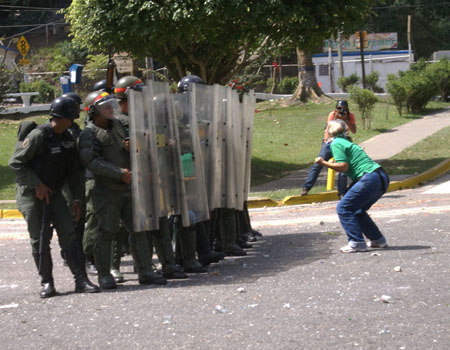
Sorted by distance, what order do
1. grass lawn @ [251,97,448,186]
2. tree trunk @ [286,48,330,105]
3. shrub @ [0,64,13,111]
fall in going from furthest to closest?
tree trunk @ [286,48,330,105] → shrub @ [0,64,13,111] → grass lawn @ [251,97,448,186]

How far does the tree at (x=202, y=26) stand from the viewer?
635 inches

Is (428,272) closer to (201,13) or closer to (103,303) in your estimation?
(103,303)

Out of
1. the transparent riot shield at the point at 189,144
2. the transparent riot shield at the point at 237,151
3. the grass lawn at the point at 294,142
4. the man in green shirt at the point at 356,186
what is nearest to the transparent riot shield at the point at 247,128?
the transparent riot shield at the point at 237,151

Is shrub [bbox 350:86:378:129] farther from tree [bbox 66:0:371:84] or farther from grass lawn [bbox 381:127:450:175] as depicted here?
tree [bbox 66:0:371:84]

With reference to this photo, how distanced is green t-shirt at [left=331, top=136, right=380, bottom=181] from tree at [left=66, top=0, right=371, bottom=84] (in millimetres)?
7549

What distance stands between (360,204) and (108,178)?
2.76 metres

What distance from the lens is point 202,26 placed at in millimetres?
16641

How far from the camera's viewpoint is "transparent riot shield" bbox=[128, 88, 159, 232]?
764 cm

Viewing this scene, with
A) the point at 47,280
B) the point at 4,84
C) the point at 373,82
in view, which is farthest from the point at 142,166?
the point at 373,82

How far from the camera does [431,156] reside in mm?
19844

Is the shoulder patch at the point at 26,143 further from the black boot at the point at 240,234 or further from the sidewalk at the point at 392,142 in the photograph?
the sidewalk at the point at 392,142

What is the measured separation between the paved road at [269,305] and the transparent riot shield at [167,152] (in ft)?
2.51

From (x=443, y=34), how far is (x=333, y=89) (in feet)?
82.0

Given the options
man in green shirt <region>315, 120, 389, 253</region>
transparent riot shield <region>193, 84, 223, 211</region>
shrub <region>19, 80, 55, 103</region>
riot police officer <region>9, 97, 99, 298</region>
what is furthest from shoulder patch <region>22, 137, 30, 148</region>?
shrub <region>19, 80, 55, 103</region>
